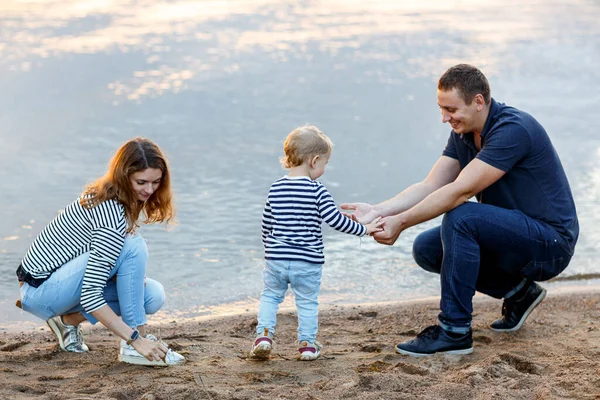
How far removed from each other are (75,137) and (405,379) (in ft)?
17.4

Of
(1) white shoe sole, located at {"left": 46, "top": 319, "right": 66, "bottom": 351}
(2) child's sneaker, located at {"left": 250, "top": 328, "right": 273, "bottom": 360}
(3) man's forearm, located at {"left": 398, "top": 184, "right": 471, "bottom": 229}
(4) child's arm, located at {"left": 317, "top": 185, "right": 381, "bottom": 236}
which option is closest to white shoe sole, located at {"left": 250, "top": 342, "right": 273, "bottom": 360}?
(2) child's sneaker, located at {"left": 250, "top": 328, "right": 273, "bottom": 360}

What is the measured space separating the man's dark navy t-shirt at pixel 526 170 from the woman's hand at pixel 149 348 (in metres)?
1.74

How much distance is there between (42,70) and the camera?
34.0ft

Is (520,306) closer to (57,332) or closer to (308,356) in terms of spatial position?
(308,356)

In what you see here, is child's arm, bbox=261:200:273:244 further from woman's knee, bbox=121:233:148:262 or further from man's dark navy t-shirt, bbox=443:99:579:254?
man's dark navy t-shirt, bbox=443:99:579:254

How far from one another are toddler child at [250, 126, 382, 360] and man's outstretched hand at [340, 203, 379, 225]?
0.51 meters

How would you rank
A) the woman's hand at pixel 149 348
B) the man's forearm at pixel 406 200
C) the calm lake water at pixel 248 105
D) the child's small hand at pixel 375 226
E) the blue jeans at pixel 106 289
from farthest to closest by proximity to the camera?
the calm lake water at pixel 248 105 < the man's forearm at pixel 406 200 < the child's small hand at pixel 375 226 < the blue jeans at pixel 106 289 < the woman's hand at pixel 149 348

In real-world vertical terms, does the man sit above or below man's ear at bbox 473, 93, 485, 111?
below

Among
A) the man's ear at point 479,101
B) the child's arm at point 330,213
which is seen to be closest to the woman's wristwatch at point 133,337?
the child's arm at point 330,213

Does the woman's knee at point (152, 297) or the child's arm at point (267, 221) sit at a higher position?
the child's arm at point (267, 221)

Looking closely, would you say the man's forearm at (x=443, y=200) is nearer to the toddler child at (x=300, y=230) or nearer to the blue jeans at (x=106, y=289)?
the toddler child at (x=300, y=230)

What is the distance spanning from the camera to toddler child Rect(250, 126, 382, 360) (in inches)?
153

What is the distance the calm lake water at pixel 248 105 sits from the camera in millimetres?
5770

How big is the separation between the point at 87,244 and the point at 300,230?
3.18 ft
